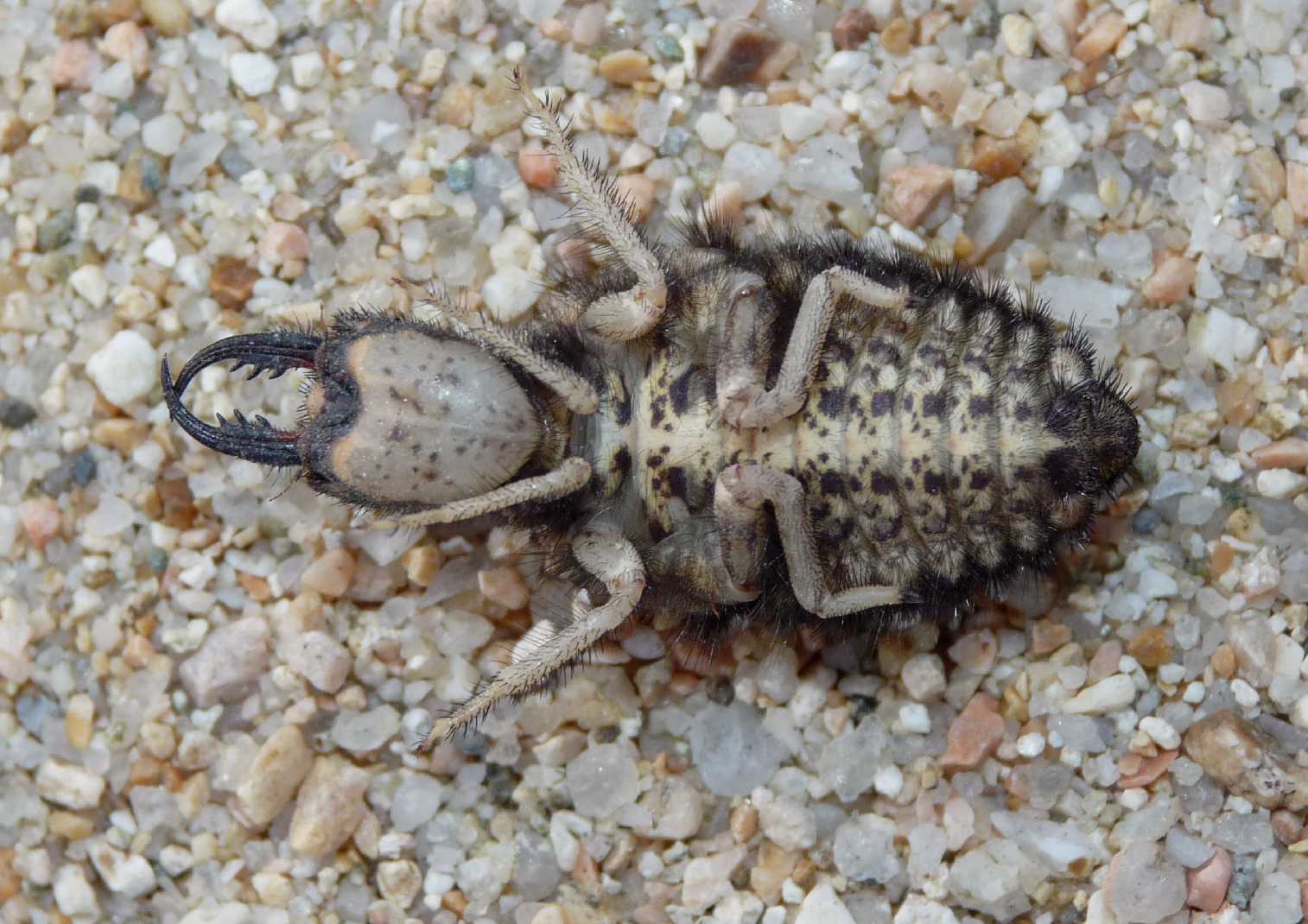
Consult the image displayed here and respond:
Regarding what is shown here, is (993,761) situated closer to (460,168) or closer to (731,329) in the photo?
(731,329)

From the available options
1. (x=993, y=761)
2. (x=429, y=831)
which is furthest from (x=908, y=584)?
(x=429, y=831)

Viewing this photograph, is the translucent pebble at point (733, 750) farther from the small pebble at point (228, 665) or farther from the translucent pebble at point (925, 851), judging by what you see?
the small pebble at point (228, 665)

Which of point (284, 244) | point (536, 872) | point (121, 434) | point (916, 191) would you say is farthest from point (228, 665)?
point (916, 191)

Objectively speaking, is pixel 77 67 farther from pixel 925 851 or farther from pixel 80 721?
pixel 925 851

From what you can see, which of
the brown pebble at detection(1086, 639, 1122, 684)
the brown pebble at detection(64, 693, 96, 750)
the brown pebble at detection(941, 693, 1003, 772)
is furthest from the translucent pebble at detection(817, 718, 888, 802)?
the brown pebble at detection(64, 693, 96, 750)

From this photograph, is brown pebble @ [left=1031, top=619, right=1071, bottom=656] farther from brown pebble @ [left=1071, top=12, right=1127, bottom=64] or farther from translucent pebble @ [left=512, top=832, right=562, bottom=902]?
brown pebble @ [left=1071, top=12, right=1127, bottom=64]

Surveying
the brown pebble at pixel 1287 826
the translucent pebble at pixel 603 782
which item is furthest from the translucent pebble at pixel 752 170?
the brown pebble at pixel 1287 826
